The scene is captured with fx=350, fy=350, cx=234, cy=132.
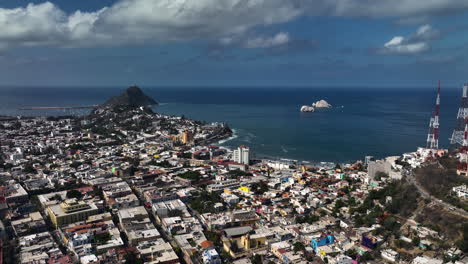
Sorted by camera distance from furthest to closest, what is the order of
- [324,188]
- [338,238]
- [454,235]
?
[324,188], [338,238], [454,235]

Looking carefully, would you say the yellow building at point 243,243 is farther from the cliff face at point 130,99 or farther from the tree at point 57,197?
the cliff face at point 130,99

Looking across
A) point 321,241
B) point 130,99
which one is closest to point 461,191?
point 321,241

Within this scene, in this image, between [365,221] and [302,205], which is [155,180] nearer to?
[302,205]

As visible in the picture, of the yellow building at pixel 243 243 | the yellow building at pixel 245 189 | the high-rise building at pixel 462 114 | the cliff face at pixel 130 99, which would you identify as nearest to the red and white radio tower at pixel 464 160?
the high-rise building at pixel 462 114

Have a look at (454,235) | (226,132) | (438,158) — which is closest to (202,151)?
(226,132)

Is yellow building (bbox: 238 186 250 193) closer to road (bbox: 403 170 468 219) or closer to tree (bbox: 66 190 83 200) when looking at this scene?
tree (bbox: 66 190 83 200)

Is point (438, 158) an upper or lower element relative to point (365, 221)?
upper

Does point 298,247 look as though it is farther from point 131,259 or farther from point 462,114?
point 462,114
